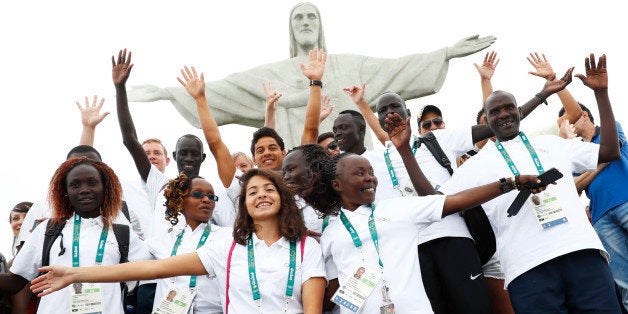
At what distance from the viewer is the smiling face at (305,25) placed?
10.1 m

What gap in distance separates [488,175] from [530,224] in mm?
427

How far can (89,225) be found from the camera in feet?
14.9

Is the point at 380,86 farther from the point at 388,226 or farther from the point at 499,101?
the point at 388,226

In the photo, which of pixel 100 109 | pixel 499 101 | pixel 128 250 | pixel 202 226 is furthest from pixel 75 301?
pixel 499 101

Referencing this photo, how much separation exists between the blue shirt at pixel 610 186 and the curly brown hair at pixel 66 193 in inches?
156

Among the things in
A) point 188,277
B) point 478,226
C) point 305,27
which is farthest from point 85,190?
point 305,27

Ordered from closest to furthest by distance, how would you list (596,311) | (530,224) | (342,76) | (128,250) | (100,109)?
(596,311), (530,224), (128,250), (100,109), (342,76)

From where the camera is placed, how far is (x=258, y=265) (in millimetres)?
3943

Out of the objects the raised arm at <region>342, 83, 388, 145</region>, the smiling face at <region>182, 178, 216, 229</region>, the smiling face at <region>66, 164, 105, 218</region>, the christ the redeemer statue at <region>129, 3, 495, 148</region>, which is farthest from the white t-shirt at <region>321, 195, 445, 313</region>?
the christ the redeemer statue at <region>129, 3, 495, 148</region>

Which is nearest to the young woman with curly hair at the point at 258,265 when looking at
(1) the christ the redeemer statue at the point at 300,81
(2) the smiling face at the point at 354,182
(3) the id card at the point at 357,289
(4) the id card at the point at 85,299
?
(3) the id card at the point at 357,289

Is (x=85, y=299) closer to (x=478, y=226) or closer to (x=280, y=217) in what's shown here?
(x=280, y=217)

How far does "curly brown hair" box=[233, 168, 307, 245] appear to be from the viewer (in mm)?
4059

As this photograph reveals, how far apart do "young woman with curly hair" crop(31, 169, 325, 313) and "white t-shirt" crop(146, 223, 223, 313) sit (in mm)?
169

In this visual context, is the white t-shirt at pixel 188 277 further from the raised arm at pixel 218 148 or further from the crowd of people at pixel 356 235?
the raised arm at pixel 218 148
